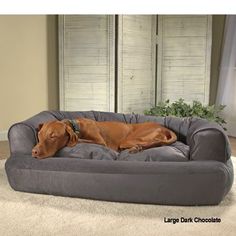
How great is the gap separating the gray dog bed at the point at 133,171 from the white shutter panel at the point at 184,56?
2.28 meters

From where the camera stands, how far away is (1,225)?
2268 mm

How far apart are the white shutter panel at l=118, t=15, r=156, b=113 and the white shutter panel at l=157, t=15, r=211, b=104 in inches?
5.8

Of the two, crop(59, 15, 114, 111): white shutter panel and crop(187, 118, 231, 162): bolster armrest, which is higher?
crop(59, 15, 114, 111): white shutter panel

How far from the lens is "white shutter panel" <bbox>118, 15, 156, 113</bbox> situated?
193 inches

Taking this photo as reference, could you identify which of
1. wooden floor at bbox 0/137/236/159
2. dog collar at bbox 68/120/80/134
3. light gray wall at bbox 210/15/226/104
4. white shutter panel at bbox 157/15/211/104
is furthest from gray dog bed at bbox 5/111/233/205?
light gray wall at bbox 210/15/226/104

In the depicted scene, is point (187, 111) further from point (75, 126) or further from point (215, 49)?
point (75, 126)

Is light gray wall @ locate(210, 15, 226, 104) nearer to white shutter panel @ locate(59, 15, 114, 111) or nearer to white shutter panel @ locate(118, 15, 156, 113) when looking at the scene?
white shutter panel @ locate(118, 15, 156, 113)

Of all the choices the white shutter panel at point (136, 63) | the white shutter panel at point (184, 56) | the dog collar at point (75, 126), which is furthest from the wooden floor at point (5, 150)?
the dog collar at point (75, 126)

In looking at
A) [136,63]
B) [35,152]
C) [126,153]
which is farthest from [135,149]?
[136,63]

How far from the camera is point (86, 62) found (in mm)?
5043

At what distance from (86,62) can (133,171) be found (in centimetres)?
275

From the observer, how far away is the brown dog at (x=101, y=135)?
9.34ft

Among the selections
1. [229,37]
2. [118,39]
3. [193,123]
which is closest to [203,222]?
[193,123]
